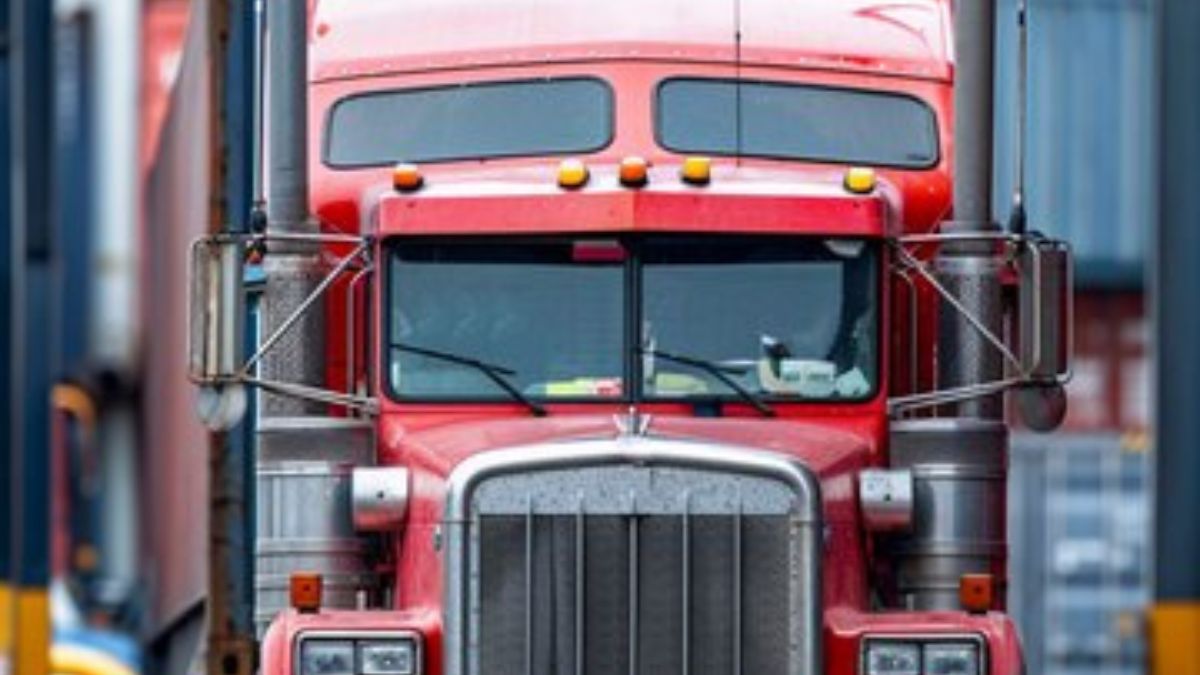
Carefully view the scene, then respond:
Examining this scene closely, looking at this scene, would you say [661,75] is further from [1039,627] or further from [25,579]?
[1039,627]

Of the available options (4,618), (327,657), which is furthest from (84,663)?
(327,657)

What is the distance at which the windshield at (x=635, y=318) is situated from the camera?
12.1m

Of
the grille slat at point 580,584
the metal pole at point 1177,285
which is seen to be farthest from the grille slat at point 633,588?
the metal pole at point 1177,285

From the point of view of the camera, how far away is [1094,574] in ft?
105

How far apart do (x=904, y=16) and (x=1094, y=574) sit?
18.7 meters

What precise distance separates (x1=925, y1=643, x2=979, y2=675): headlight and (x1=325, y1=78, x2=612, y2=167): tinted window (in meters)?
2.13

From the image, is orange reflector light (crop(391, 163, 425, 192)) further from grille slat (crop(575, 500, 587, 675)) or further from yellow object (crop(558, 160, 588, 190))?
grille slat (crop(575, 500, 587, 675))

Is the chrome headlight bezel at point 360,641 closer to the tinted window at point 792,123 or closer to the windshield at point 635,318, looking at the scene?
the windshield at point 635,318

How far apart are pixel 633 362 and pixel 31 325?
4.91 meters

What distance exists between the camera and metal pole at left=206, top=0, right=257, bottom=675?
1323 centimetres

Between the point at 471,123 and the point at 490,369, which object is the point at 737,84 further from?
the point at 490,369

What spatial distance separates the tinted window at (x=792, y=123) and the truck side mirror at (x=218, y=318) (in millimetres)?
1723

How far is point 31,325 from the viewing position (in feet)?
53.9

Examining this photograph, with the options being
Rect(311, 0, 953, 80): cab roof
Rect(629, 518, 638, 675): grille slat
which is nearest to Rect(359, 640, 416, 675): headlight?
Rect(629, 518, 638, 675): grille slat
